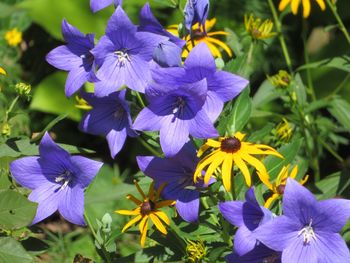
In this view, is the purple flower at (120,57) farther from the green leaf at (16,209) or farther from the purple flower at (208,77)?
the green leaf at (16,209)

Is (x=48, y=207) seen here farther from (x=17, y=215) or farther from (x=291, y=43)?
(x=291, y=43)

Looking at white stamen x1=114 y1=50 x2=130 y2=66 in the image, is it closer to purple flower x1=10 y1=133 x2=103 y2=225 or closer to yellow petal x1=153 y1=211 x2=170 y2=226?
purple flower x1=10 y1=133 x2=103 y2=225

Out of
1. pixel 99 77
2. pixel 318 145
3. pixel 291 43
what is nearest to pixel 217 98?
pixel 99 77

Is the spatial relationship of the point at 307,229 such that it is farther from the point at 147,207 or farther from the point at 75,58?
the point at 75,58

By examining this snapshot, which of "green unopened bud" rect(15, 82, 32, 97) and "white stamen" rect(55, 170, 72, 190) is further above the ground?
"green unopened bud" rect(15, 82, 32, 97)

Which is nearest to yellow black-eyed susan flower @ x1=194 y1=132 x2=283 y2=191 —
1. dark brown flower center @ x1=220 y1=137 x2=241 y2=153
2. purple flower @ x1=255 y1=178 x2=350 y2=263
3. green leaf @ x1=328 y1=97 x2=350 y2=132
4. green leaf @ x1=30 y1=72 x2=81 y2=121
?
dark brown flower center @ x1=220 y1=137 x2=241 y2=153

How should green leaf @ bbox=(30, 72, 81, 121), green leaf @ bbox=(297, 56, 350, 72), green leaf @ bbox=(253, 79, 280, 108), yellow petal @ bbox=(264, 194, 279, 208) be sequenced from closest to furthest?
yellow petal @ bbox=(264, 194, 279, 208) → green leaf @ bbox=(297, 56, 350, 72) → green leaf @ bbox=(253, 79, 280, 108) → green leaf @ bbox=(30, 72, 81, 121)

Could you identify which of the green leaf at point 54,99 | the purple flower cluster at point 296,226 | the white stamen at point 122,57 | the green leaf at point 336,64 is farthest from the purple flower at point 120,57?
the green leaf at point 54,99
